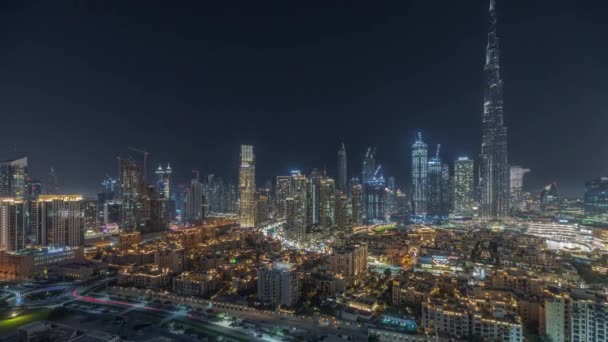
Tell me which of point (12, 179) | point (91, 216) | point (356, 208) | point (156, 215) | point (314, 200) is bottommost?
point (91, 216)

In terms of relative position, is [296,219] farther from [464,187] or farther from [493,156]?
[464,187]

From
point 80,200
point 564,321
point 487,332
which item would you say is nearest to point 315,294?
point 487,332

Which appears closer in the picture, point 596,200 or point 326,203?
point 596,200

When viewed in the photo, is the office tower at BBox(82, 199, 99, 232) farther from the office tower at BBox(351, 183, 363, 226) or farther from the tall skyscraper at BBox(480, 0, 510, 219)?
the tall skyscraper at BBox(480, 0, 510, 219)

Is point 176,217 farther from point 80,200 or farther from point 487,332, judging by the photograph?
point 487,332

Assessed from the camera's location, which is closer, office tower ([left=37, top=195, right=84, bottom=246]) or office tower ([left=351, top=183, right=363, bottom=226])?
office tower ([left=37, top=195, right=84, bottom=246])

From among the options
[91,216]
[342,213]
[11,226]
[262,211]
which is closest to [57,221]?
[11,226]

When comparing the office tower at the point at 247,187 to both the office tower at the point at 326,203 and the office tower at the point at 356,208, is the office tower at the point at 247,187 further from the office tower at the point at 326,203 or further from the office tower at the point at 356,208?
the office tower at the point at 356,208

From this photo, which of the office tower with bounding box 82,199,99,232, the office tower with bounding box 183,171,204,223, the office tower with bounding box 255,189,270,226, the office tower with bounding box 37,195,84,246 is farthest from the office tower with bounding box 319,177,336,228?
the office tower with bounding box 82,199,99,232
